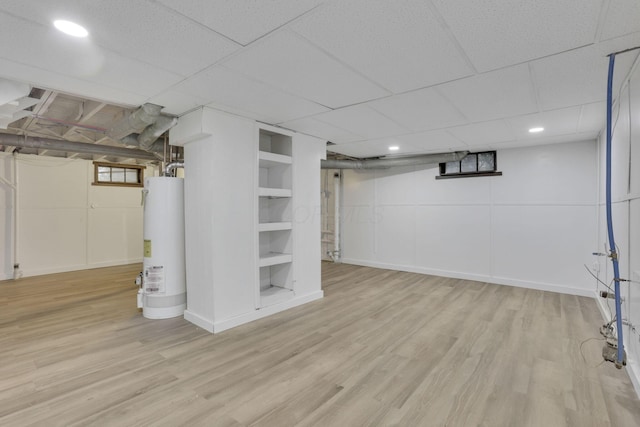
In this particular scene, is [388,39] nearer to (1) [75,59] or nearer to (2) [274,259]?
(1) [75,59]

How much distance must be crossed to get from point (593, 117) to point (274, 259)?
13.1 ft

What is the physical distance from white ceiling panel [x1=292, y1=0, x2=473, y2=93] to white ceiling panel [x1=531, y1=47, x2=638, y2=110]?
57 cm

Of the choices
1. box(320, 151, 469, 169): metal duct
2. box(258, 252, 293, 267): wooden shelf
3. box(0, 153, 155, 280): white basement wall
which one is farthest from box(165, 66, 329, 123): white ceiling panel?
box(0, 153, 155, 280): white basement wall

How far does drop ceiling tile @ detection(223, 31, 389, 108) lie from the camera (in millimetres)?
1912

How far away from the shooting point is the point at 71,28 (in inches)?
66.6

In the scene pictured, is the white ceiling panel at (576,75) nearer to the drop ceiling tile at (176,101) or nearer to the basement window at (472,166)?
the basement window at (472,166)

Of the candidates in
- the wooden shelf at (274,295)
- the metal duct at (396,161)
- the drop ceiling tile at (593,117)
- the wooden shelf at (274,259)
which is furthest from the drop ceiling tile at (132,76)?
the drop ceiling tile at (593,117)

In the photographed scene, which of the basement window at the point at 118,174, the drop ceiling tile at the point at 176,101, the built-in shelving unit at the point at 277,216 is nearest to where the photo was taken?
the drop ceiling tile at the point at 176,101

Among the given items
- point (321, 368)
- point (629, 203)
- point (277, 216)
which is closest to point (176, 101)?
point (277, 216)

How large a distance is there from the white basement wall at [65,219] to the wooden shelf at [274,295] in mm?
4963

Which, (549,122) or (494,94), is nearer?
(494,94)

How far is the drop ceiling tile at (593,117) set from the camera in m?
2.99

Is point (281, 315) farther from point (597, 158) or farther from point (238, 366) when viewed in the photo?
point (597, 158)

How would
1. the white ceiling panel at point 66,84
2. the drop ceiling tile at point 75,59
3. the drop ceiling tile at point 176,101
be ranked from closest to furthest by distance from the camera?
the drop ceiling tile at point 75,59 < the white ceiling panel at point 66,84 < the drop ceiling tile at point 176,101
